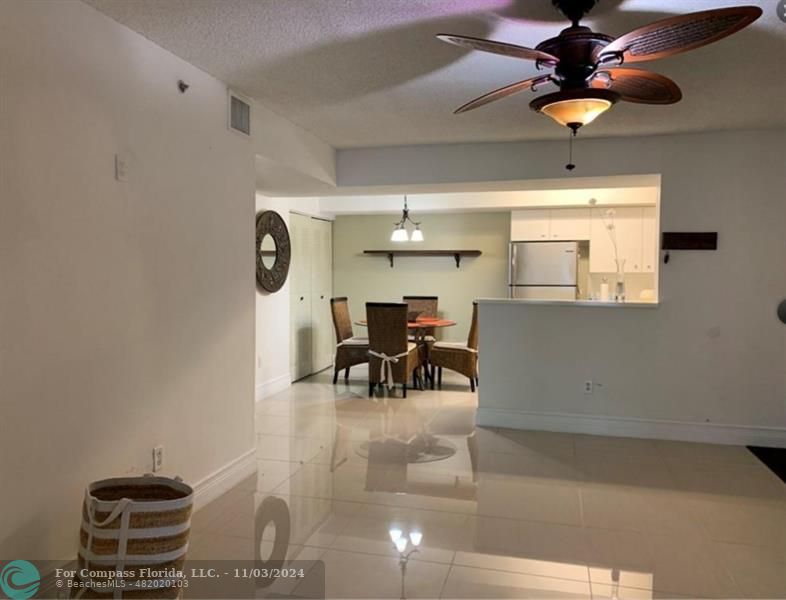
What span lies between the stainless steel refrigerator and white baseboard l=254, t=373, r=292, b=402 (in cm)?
301

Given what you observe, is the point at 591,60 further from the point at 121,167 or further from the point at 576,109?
the point at 121,167

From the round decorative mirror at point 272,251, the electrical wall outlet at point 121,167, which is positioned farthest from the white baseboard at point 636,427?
the electrical wall outlet at point 121,167

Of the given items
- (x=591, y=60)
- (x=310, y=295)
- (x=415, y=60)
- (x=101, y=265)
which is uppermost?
(x=415, y=60)

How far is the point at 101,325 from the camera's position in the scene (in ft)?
8.09

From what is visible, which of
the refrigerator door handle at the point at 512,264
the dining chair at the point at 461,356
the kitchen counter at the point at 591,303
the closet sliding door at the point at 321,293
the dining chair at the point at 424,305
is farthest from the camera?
the dining chair at the point at 424,305

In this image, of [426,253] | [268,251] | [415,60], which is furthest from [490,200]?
[415,60]

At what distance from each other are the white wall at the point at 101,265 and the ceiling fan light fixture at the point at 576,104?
6.04 feet

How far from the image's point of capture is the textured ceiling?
2.36 meters

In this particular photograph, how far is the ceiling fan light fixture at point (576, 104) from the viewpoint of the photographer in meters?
2.21

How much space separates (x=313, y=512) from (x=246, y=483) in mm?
651

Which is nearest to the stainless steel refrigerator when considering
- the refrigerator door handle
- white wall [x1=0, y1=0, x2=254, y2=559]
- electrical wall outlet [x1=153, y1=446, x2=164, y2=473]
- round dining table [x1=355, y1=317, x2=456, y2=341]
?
the refrigerator door handle

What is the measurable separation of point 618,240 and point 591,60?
4.87 metres

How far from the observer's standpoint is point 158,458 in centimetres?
285

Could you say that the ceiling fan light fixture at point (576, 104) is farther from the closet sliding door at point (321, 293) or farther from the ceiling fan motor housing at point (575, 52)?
the closet sliding door at point (321, 293)
